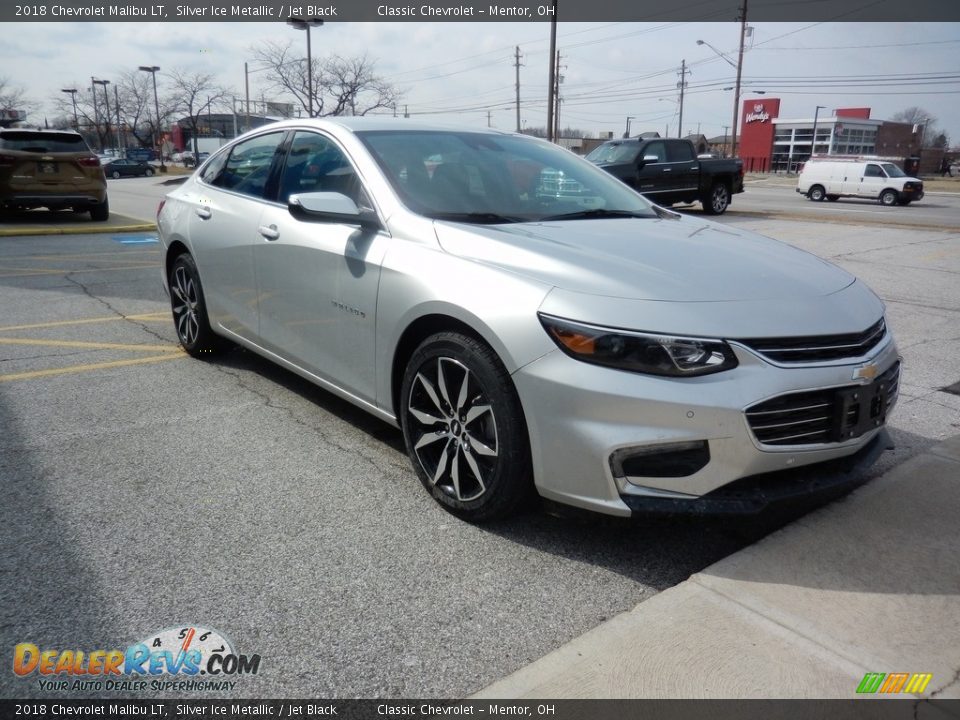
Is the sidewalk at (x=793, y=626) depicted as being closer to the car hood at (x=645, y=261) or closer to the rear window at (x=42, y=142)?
the car hood at (x=645, y=261)

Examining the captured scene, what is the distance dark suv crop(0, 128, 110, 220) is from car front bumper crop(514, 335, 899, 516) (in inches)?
535

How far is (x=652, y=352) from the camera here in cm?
264

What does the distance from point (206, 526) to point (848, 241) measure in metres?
12.9

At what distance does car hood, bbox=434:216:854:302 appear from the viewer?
2.83 metres

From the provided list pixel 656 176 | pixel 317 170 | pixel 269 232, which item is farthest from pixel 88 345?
pixel 656 176

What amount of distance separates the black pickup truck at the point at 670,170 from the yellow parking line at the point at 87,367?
1415cm

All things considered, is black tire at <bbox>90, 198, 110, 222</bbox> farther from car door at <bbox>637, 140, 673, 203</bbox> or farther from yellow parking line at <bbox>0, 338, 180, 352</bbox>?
car door at <bbox>637, 140, 673, 203</bbox>

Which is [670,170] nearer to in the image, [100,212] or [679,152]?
[679,152]

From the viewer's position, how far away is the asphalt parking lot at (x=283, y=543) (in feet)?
7.91

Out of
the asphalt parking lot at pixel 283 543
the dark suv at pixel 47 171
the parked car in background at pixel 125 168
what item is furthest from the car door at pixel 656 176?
the parked car in background at pixel 125 168

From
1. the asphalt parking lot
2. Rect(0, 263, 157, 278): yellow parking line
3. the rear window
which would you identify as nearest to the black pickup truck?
the rear window

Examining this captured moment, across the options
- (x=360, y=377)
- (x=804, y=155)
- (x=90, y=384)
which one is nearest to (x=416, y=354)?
(x=360, y=377)

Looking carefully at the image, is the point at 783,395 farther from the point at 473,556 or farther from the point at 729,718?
the point at 473,556

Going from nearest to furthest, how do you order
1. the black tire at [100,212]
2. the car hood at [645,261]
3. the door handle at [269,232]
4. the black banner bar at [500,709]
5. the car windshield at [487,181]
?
1. the black banner bar at [500,709]
2. the car hood at [645,261]
3. the car windshield at [487,181]
4. the door handle at [269,232]
5. the black tire at [100,212]
